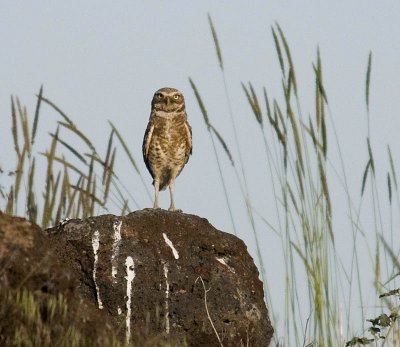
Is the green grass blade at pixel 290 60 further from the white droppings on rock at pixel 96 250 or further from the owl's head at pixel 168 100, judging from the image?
the owl's head at pixel 168 100

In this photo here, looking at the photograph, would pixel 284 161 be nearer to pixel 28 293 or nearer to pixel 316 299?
pixel 316 299

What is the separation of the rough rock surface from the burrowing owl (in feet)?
5.75

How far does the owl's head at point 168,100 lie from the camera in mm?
7582

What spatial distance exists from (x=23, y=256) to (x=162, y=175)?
142 inches

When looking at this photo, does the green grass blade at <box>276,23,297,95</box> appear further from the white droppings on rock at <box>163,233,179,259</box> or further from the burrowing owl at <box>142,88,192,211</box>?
the burrowing owl at <box>142,88,192,211</box>

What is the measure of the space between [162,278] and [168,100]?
247cm

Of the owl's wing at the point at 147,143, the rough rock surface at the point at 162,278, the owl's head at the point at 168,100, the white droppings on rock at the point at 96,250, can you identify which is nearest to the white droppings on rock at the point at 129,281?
the rough rock surface at the point at 162,278

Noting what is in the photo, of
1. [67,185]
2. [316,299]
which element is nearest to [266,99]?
[316,299]

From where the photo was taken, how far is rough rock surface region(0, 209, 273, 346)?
531cm

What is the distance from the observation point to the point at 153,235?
552cm

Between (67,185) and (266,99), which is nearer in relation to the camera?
(266,99)

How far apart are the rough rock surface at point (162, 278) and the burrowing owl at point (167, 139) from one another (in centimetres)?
175

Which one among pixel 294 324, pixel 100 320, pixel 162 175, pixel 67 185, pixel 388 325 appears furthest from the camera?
pixel 162 175

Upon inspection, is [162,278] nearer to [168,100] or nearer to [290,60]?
[290,60]
